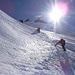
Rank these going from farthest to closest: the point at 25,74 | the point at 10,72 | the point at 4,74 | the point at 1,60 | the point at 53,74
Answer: the point at 53,74 < the point at 1,60 < the point at 25,74 < the point at 10,72 < the point at 4,74

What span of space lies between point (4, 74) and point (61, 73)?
3191 millimetres

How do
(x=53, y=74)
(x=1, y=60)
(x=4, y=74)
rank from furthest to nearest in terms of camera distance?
(x=53, y=74) → (x=1, y=60) → (x=4, y=74)

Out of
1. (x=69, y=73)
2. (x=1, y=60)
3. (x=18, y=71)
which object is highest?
(x=1, y=60)

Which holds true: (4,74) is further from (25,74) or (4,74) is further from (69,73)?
(69,73)

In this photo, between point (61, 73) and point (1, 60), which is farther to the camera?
point (61, 73)

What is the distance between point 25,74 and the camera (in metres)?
3.23

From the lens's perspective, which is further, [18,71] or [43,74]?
[43,74]

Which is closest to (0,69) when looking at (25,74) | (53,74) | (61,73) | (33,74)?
(25,74)

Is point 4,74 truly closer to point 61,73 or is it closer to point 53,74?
point 53,74

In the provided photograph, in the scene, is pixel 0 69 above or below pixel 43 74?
above

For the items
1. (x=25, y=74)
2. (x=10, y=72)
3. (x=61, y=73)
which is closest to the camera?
(x=10, y=72)

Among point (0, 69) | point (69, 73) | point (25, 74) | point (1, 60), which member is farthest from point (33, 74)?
point (69, 73)

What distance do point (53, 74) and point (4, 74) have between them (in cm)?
257

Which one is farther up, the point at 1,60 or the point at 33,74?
the point at 1,60
